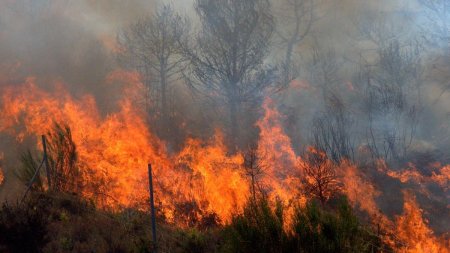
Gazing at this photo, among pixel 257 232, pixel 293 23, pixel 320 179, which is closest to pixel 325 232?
pixel 257 232

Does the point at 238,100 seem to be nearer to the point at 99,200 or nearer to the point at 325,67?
the point at 99,200

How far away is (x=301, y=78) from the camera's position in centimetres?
2811

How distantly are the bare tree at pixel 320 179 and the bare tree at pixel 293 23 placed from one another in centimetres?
1518

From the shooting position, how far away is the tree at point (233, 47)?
60.0 feet

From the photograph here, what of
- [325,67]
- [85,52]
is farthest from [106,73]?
[325,67]

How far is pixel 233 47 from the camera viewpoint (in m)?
18.2

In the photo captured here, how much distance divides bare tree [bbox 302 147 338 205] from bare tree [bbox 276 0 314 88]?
49.8 ft

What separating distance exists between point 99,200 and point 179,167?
3854 millimetres

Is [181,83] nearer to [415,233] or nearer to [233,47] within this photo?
[233,47]

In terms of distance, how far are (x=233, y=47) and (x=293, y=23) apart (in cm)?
1610

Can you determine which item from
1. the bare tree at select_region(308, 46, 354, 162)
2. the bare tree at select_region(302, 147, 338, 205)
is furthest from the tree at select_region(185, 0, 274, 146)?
the bare tree at select_region(302, 147, 338, 205)

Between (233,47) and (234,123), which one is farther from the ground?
(233,47)

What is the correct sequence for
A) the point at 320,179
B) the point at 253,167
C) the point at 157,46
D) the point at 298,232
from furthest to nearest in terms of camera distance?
1. the point at 157,46
2. the point at 253,167
3. the point at 320,179
4. the point at 298,232

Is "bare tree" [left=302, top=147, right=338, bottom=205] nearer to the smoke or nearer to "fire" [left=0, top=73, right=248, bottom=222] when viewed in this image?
"fire" [left=0, top=73, right=248, bottom=222]
